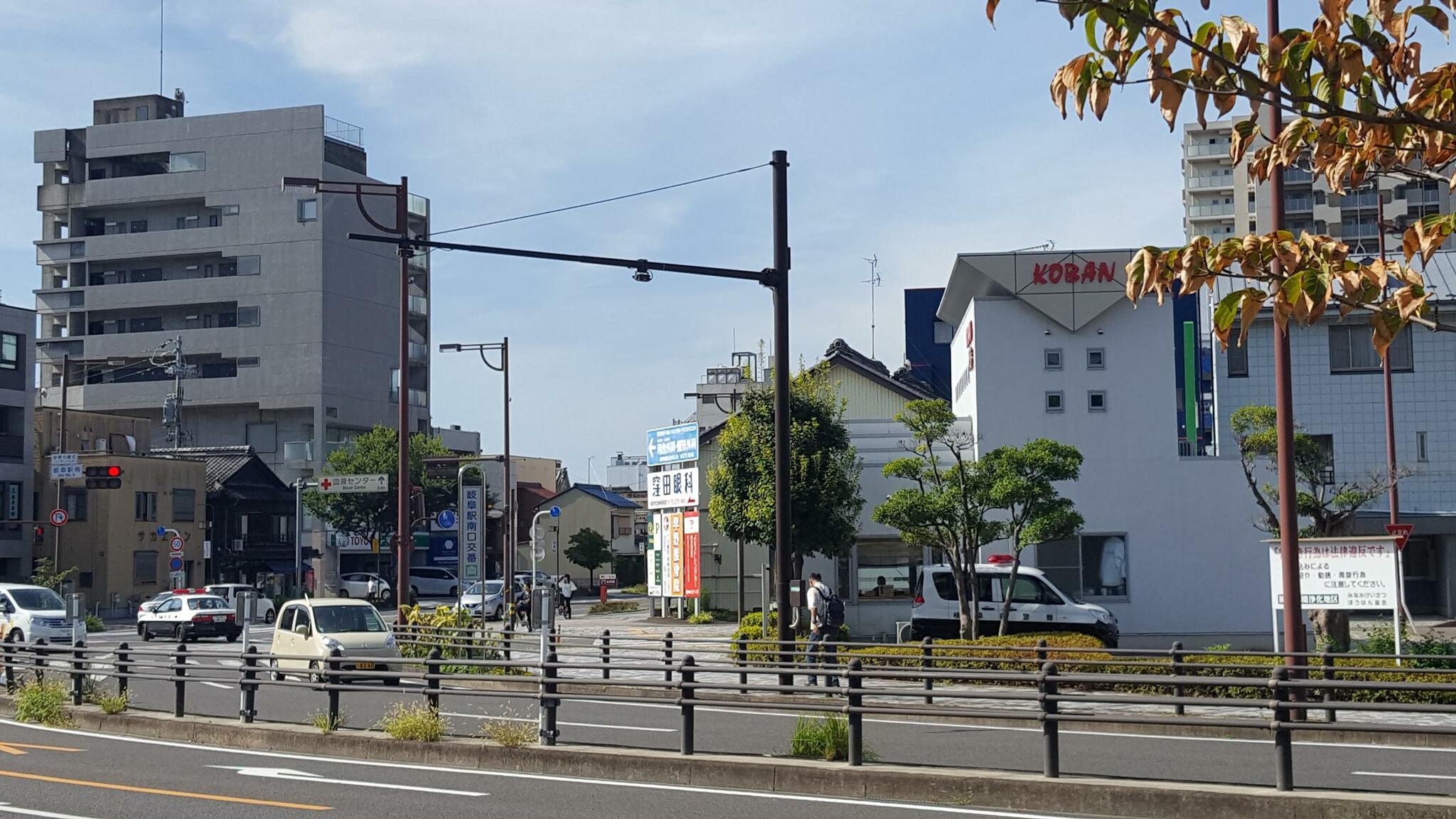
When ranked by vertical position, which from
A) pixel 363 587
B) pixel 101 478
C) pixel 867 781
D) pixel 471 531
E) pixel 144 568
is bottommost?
pixel 363 587

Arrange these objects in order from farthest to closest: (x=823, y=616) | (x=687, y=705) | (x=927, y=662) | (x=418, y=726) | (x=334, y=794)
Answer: (x=823, y=616), (x=927, y=662), (x=418, y=726), (x=687, y=705), (x=334, y=794)

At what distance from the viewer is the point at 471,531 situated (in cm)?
3791

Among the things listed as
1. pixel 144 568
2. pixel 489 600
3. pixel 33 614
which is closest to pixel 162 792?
pixel 33 614

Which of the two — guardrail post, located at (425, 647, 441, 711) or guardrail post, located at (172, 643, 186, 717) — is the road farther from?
guardrail post, located at (172, 643, 186, 717)

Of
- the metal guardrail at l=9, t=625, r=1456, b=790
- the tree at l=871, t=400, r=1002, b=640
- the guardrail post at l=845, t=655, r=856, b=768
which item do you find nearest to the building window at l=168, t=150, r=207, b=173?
the metal guardrail at l=9, t=625, r=1456, b=790

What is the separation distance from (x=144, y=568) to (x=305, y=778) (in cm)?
5603

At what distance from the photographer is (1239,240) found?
6.55 meters

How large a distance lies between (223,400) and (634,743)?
7590cm

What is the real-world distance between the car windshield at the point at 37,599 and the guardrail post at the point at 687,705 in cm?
2787

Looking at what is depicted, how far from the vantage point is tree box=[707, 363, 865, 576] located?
33.5m

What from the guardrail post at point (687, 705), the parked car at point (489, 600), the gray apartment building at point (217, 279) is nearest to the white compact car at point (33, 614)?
the parked car at point (489, 600)

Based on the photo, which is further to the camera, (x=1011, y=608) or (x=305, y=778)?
(x=1011, y=608)

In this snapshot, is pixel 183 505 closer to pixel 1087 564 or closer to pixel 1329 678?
pixel 1087 564

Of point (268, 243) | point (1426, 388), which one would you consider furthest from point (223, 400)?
point (1426, 388)
